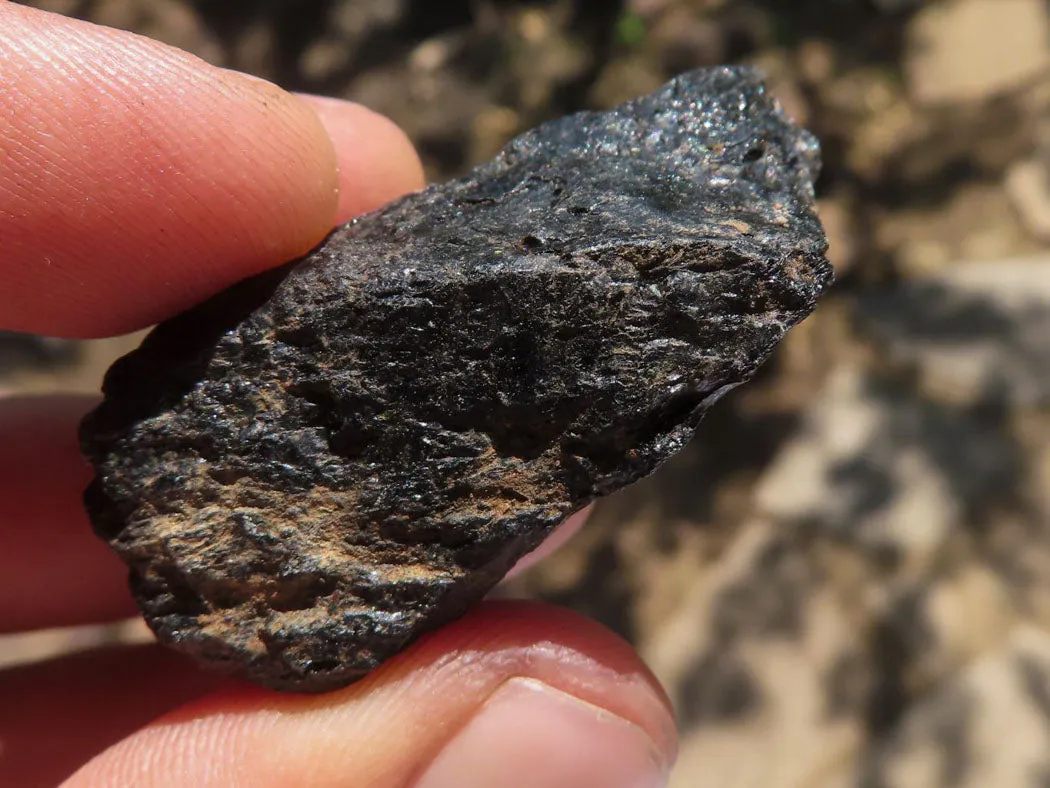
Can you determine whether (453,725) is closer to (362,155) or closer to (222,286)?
(222,286)

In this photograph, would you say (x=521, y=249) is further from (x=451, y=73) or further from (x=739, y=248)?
(x=451, y=73)

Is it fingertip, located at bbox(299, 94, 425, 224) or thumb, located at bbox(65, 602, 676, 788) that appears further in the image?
fingertip, located at bbox(299, 94, 425, 224)

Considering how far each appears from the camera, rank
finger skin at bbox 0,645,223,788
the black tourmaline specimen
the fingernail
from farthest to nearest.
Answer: finger skin at bbox 0,645,223,788, the fingernail, the black tourmaline specimen

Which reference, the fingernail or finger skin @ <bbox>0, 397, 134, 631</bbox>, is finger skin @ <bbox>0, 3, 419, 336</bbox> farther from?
the fingernail

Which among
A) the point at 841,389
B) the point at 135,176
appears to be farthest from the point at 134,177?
the point at 841,389

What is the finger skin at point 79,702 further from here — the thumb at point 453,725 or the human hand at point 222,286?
the thumb at point 453,725

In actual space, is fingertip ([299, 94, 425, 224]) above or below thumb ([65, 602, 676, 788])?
above

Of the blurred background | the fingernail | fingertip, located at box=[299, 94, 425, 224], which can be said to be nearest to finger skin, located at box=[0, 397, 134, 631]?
fingertip, located at box=[299, 94, 425, 224]
